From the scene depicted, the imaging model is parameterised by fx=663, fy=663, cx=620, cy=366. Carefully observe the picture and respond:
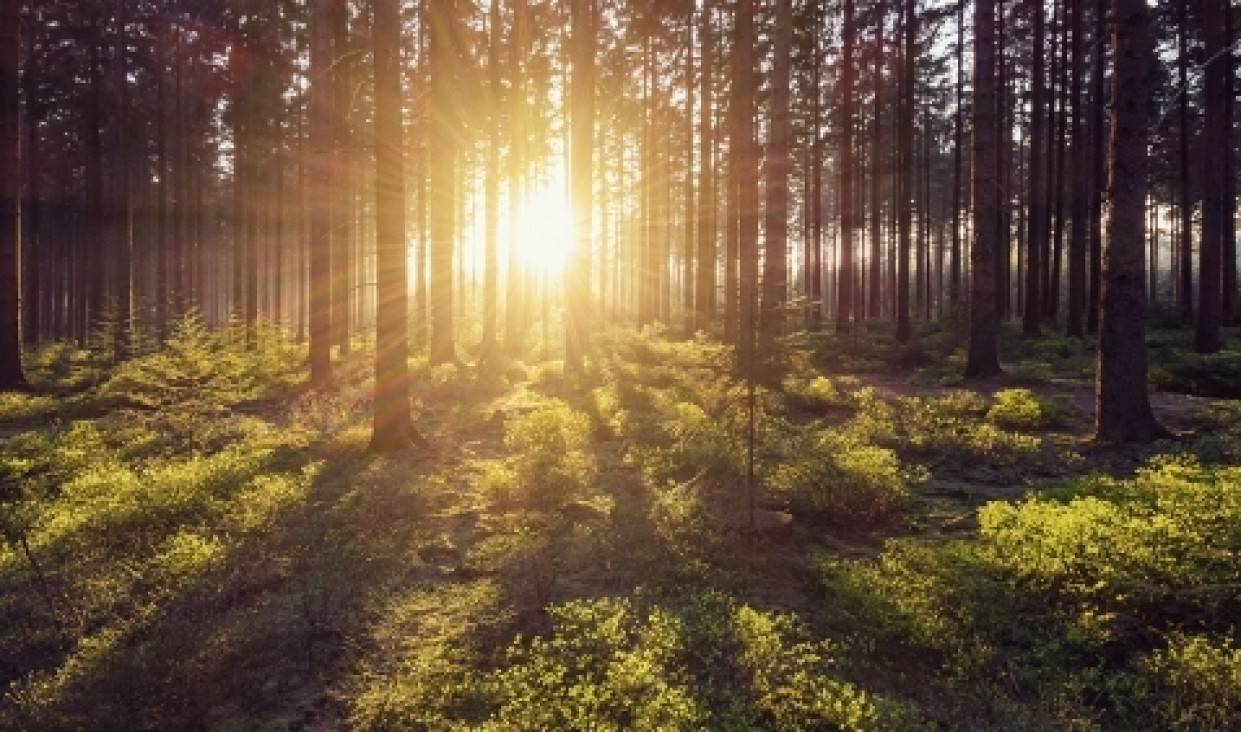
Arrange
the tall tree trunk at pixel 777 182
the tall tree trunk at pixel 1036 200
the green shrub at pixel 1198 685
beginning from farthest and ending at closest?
the tall tree trunk at pixel 1036 200
the tall tree trunk at pixel 777 182
the green shrub at pixel 1198 685

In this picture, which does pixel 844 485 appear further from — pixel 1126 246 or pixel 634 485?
pixel 1126 246

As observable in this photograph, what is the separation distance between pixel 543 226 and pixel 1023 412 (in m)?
30.0

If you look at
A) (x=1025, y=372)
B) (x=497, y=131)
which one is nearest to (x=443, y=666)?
(x=1025, y=372)

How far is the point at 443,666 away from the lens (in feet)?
13.2

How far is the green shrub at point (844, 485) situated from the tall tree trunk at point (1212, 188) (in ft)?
50.1

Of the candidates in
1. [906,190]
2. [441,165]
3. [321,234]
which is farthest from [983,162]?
[321,234]

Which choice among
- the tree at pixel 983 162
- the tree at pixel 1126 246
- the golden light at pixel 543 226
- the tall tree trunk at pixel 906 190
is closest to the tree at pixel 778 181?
the tree at pixel 983 162

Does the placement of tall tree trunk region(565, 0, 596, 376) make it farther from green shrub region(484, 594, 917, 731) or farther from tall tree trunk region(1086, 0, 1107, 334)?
tall tree trunk region(1086, 0, 1107, 334)

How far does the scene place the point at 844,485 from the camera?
21.7 ft

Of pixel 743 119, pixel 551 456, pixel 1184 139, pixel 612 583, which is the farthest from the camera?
pixel 1184 139

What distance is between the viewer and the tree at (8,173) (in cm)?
1365

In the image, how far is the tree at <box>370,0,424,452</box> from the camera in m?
9.56

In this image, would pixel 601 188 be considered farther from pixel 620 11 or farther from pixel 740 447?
pixel 740 447

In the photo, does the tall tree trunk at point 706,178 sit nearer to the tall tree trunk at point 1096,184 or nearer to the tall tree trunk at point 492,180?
the tall tree trunk at point 492,180
